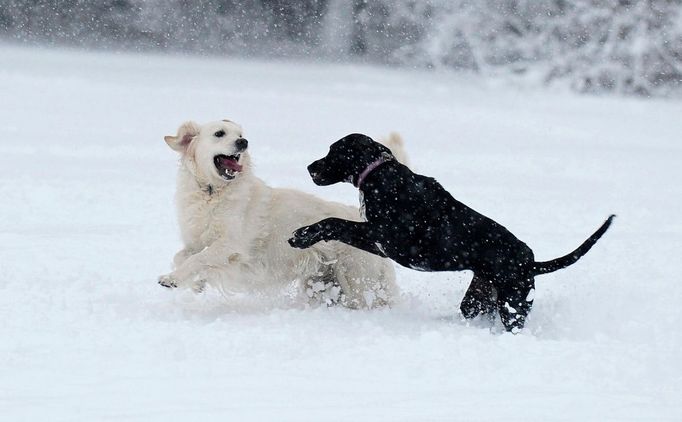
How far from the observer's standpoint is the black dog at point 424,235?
552cm

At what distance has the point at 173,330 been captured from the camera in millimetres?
5141

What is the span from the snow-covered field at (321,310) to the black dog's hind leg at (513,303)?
0.31 ft

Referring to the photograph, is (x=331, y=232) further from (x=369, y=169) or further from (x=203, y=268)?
(x=203, y=268)

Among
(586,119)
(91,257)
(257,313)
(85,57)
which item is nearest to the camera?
(257,313)

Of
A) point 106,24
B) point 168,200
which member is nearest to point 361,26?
point 106,24

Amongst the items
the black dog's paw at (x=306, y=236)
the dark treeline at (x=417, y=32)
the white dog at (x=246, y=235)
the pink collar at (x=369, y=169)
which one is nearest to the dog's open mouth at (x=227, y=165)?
the white dog at (x=246, y=235)

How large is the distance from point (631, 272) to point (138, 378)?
4.28 meters

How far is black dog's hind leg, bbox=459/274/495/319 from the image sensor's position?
224 inches

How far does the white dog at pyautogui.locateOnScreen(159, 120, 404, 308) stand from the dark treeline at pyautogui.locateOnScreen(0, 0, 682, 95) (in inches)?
714

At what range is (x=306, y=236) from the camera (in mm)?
5551

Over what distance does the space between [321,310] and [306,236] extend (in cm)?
59

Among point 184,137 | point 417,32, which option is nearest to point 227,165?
point 184,137

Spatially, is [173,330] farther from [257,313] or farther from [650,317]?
[650,317]

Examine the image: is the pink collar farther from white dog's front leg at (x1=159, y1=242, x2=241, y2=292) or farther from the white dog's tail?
white dog's front leg at (x1=159, y1=242, x2=241, y2=292)
